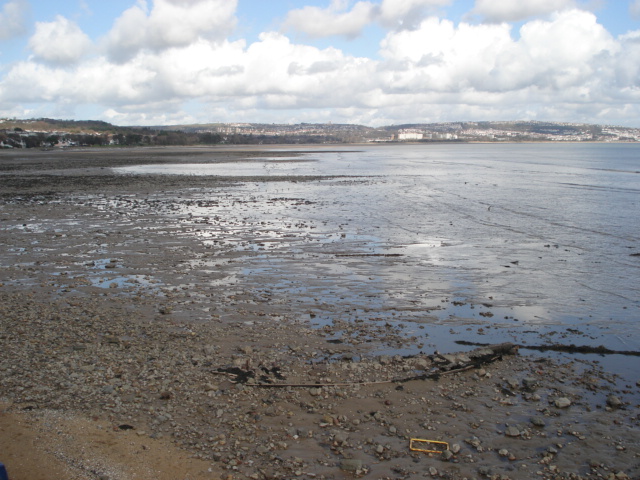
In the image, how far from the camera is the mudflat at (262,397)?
6.37 m

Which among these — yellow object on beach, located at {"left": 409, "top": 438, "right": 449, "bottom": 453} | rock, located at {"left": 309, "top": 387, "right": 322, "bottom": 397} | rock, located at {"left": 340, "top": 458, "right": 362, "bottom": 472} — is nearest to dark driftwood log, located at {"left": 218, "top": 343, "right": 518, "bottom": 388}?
rock, located at {"left": 309, "top": 387, "right": 322, "bottom": 397}

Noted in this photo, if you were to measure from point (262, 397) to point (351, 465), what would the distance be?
2136mm

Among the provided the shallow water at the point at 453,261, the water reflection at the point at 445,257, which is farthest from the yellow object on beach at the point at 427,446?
the water reflection at the point at 445,257

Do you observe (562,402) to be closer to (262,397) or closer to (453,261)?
(262,397)

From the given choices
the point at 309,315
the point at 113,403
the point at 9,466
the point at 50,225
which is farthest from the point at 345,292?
the point at 50,225

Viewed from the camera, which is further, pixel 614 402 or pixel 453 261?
pixel 453 261

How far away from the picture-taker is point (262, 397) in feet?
26.1

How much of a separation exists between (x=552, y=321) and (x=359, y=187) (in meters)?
35.0

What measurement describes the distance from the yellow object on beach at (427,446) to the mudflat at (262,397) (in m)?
0.03

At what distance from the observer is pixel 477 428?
23.7 feet

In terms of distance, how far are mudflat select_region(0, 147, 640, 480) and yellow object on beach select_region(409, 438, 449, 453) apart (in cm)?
3

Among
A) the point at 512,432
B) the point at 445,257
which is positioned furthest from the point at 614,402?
the point at 445,257

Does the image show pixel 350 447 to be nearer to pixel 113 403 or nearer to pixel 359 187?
pixel 113 403

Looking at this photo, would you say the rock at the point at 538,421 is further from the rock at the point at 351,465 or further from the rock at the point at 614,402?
the rock at the point at 351,465
